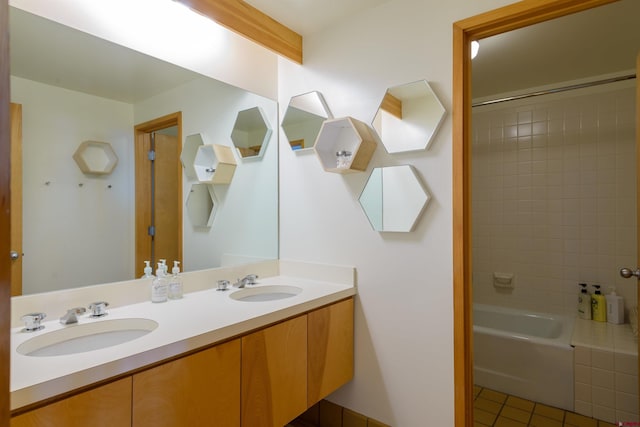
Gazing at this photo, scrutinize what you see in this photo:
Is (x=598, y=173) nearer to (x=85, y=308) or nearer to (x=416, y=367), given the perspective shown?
(x=416, y=367)

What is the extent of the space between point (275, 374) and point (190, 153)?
1.17 metres

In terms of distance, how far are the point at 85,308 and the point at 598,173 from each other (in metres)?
3.31

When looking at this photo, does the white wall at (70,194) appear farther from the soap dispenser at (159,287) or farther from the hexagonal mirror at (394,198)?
the hexagonal mirror at (394,198)

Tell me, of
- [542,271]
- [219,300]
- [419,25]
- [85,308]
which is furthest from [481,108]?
[85,308]

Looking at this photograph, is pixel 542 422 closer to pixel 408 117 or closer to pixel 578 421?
pixel 578 421

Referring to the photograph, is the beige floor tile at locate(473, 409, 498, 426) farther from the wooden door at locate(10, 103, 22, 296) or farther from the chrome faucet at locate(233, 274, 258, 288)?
the wooden door at locate(10, 103, 22, 296)

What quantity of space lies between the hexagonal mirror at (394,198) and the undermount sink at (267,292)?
0.57m

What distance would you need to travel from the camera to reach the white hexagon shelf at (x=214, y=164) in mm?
1888

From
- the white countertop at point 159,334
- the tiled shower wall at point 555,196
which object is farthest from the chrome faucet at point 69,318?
the tiled shower wall at point 555,196

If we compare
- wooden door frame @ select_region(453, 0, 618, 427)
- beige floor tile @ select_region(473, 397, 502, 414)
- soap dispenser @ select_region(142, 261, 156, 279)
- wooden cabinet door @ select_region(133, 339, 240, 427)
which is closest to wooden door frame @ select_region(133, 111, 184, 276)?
soap dispenser @ select_region(142, 261, 156, 279)

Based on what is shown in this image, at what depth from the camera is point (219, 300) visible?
1.58 meters

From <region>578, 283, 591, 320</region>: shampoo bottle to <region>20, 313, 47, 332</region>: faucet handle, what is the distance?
327cm

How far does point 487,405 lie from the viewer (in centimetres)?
219

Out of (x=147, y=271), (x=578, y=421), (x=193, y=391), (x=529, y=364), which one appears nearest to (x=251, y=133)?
(x=147, y=271)
